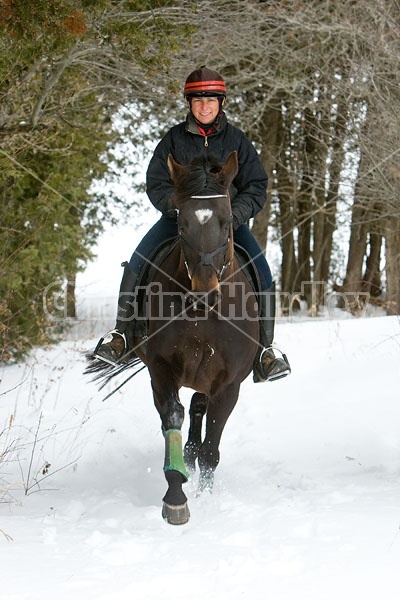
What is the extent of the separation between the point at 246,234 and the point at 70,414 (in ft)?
13.4

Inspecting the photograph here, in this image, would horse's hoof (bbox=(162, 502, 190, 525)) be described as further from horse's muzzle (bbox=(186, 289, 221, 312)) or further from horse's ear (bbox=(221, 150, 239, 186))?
horse's ear (bbox=(221, 150, 239, 186))

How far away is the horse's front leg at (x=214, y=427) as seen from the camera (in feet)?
18.7

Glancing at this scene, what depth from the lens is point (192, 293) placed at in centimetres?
480

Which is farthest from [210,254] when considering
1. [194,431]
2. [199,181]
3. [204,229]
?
[194,431]

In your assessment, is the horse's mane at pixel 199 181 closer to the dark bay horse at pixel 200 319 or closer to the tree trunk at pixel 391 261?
the dark bay horse at pixel 200 319

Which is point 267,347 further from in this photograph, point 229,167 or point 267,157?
point 267,157

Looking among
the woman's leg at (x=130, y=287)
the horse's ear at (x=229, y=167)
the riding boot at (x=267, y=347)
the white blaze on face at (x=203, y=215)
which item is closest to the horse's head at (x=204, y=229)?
the white blaze on face at (x=203, y=215)

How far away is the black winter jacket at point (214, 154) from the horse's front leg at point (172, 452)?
1.44 m

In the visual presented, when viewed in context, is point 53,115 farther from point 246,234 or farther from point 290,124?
point 290,124

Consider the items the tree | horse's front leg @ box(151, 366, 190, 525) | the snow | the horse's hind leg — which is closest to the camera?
the snow

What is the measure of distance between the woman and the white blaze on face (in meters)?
0.62

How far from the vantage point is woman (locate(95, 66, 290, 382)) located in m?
5.59

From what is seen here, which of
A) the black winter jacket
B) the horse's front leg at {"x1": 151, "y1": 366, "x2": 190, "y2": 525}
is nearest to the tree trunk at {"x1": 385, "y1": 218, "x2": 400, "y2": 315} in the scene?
the black winter jacket

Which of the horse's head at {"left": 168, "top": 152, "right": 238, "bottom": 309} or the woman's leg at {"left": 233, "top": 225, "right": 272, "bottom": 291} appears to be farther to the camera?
the woman's leg at {"left": 233, "top": 225, "right": 272, "bottom": 291}
